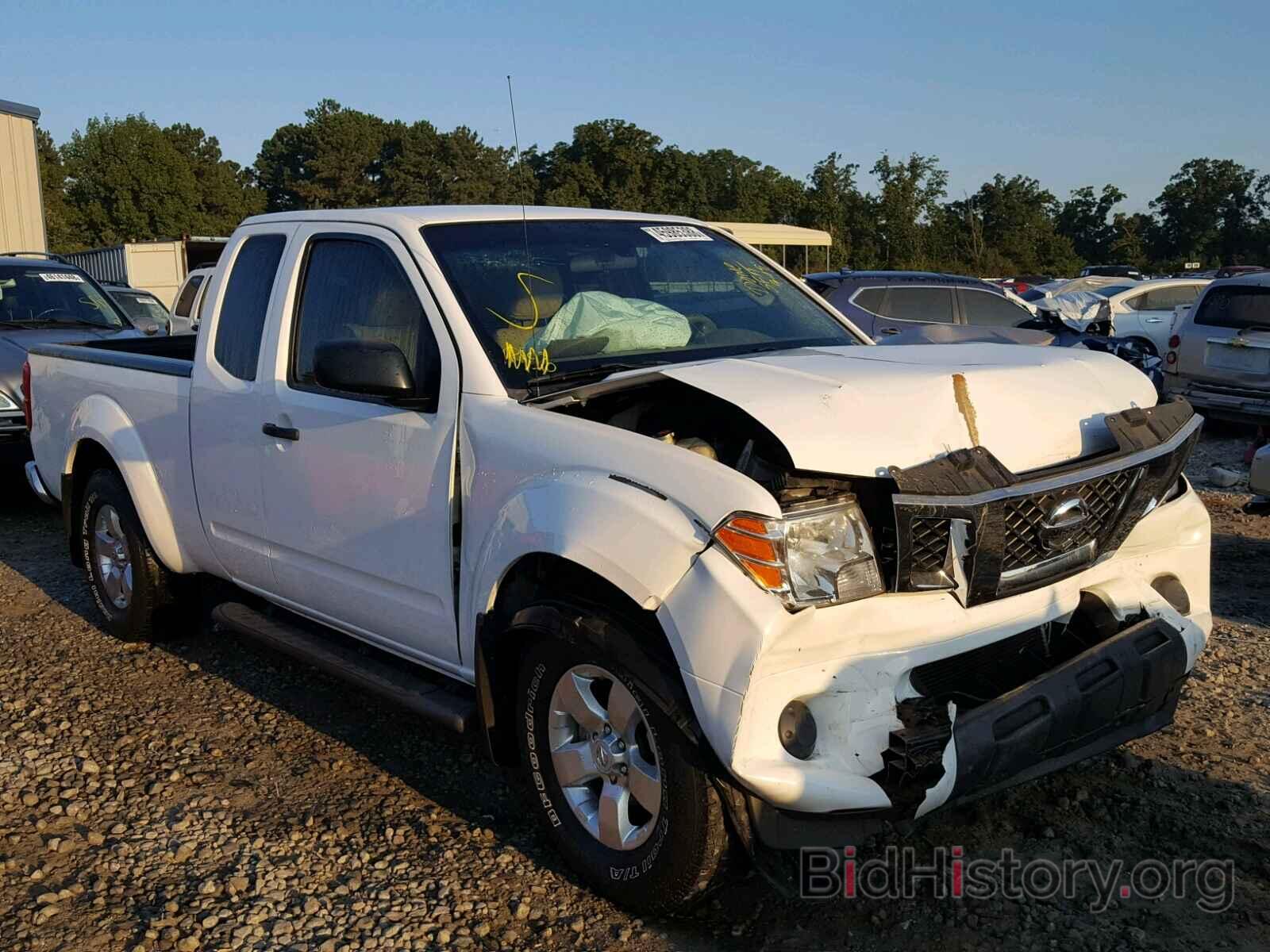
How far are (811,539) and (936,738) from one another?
555 mm

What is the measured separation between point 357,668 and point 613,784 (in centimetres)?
126

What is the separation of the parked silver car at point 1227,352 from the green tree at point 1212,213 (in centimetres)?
6355

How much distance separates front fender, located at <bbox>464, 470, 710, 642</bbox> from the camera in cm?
283

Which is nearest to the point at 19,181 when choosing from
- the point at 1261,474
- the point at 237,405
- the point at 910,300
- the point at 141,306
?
the point at 141,306

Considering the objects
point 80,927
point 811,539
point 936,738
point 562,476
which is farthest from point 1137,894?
point 80,927

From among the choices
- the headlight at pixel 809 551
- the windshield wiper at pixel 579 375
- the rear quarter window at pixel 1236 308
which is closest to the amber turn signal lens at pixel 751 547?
the headlight at pixel 809 551

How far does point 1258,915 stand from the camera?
310 cm

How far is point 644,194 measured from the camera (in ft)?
194

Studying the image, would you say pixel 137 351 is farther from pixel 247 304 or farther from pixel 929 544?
pixel 929 544

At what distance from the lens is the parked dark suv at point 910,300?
1310 cm

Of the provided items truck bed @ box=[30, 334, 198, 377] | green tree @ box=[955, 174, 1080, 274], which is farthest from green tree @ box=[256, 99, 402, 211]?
A: truck bed @ box=[30, 334, 198, 377]

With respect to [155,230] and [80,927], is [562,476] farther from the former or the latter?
[155,230]

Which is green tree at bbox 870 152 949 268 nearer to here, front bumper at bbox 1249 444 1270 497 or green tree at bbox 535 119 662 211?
green tree at bbox 535 119 662 211

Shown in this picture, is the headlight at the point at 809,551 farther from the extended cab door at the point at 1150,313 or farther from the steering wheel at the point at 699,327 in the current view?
the extended cab door at the point at 1150,313
